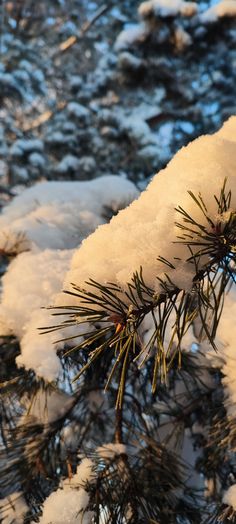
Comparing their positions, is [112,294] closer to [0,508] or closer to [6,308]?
[6,308]

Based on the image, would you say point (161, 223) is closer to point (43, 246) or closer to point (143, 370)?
point (143, 370)

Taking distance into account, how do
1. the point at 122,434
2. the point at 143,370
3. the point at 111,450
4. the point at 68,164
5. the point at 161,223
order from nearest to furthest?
the point at 161,223, the point at 111,450, the point at 122,434, the point at 143,370, the point at 68,164

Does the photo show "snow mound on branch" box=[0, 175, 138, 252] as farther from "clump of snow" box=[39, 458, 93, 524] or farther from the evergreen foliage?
"clump of snow" box=[39, 458, 93, 524]

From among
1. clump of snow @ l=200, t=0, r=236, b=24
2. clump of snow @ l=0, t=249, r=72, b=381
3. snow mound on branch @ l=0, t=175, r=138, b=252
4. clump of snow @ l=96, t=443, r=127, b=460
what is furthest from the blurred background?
clump of snow @ l=96, t=443, r=127, b=460

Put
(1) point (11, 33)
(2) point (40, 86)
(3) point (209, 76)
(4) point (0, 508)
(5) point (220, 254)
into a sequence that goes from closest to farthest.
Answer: (5) point (220, 254)
(4) point (0, 508)
(3) point (209, 76)
(1) point (11, 33)
(2) point (40, 86)

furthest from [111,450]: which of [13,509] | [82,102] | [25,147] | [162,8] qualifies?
[82,102]

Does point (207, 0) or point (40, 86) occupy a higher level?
point (40, 86)

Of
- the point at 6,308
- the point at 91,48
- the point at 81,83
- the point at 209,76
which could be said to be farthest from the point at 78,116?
the point at 6,308
